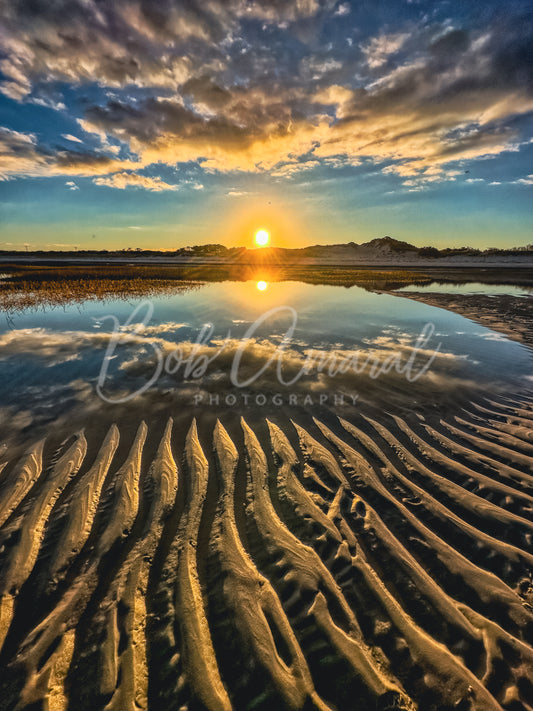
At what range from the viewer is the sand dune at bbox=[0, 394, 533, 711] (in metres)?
2.20

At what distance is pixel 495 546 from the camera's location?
3.23m

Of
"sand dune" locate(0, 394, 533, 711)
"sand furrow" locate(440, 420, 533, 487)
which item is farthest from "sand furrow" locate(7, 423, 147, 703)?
"sand furrow" locate(440, 420, 533, 487)

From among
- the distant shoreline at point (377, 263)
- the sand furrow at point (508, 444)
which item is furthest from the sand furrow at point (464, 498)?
the distant shoreline at point (377, 263)

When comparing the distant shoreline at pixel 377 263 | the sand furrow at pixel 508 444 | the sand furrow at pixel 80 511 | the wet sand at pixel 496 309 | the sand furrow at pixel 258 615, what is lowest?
the sand furrow at pixel 508 444

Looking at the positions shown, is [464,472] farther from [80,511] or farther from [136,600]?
[80,511]

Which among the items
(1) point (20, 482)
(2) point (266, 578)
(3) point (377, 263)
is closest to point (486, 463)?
(2) point (266, 578)

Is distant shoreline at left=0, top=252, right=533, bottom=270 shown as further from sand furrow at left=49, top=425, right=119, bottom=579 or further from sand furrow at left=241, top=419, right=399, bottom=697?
sand furrow at left=49, top=425, right=119, bottom=579

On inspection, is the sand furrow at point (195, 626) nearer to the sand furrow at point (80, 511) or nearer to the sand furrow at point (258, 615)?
the sand furrow at point (258, 615)

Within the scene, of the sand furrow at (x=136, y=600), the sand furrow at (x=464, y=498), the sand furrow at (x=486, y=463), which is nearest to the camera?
the sand furrow at (x=136, y=600)

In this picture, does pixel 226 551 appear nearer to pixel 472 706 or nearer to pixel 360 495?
pixel 360 495

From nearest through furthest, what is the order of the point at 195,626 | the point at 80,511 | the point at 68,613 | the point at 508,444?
the point at 195,626
the point at 68,613
the point at 80,511
the point at 508,444

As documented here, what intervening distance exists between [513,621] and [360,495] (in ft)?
5.74

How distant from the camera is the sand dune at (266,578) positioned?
7.22ft

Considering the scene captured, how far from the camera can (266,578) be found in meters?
2.93
